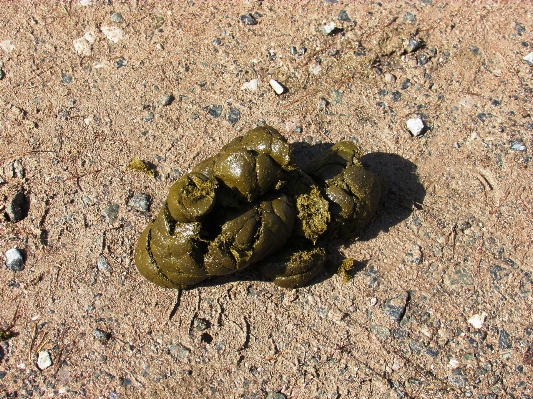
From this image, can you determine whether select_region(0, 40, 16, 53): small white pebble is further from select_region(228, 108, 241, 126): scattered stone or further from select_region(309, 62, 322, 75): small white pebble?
select_region(309, 62, 322, 75): small white pebble

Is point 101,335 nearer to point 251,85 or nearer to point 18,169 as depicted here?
point 18,169

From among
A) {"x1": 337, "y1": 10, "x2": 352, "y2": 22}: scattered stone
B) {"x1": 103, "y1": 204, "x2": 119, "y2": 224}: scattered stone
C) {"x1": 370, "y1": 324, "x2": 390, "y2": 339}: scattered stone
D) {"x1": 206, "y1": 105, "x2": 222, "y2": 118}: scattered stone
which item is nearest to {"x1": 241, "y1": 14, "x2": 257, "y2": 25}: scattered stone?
{"x1": 337, "y1": 10, "x2": 352, "y2": 22}: scattered stone

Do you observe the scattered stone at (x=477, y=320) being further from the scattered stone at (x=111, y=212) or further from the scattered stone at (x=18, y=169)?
the scattered stone at (x=18, y=169)

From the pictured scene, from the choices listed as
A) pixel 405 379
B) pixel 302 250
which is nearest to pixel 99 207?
pixel 302 250

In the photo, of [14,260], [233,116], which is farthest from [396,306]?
[14,260]

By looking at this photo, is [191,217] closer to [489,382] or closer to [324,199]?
[324,199]

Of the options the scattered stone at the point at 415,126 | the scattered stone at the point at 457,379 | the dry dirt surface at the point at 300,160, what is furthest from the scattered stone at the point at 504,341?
the scattered stone at the point at 415,126
